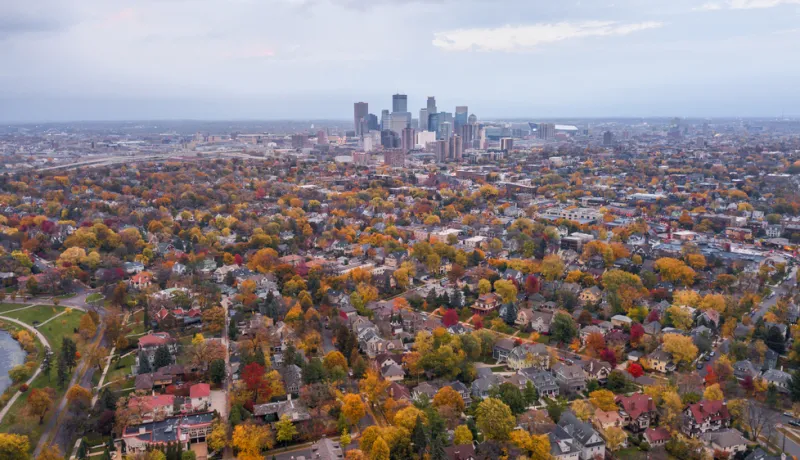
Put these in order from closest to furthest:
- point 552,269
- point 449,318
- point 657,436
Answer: point 657,436
point 449,318
point 552,269

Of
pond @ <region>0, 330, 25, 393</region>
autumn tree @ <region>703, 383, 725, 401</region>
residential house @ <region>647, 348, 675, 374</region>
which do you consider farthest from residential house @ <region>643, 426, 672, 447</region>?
pond @ <region>0, 330, 25, 393</region>

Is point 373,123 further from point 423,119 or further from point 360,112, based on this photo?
point 423,119

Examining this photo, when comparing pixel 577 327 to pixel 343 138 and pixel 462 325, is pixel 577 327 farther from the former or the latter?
pixel 343 138

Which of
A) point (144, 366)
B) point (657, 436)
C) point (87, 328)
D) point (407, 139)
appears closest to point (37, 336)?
point (87, 328)

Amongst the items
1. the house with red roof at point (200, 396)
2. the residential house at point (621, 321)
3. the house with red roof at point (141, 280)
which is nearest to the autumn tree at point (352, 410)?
the house with red roof at point (200, 396)

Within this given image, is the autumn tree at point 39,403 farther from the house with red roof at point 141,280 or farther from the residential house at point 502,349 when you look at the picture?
the residential house at point 502,349

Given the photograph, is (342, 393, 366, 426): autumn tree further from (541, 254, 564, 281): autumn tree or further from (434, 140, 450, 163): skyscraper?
(434, 140, 450, 163): skyscraper
